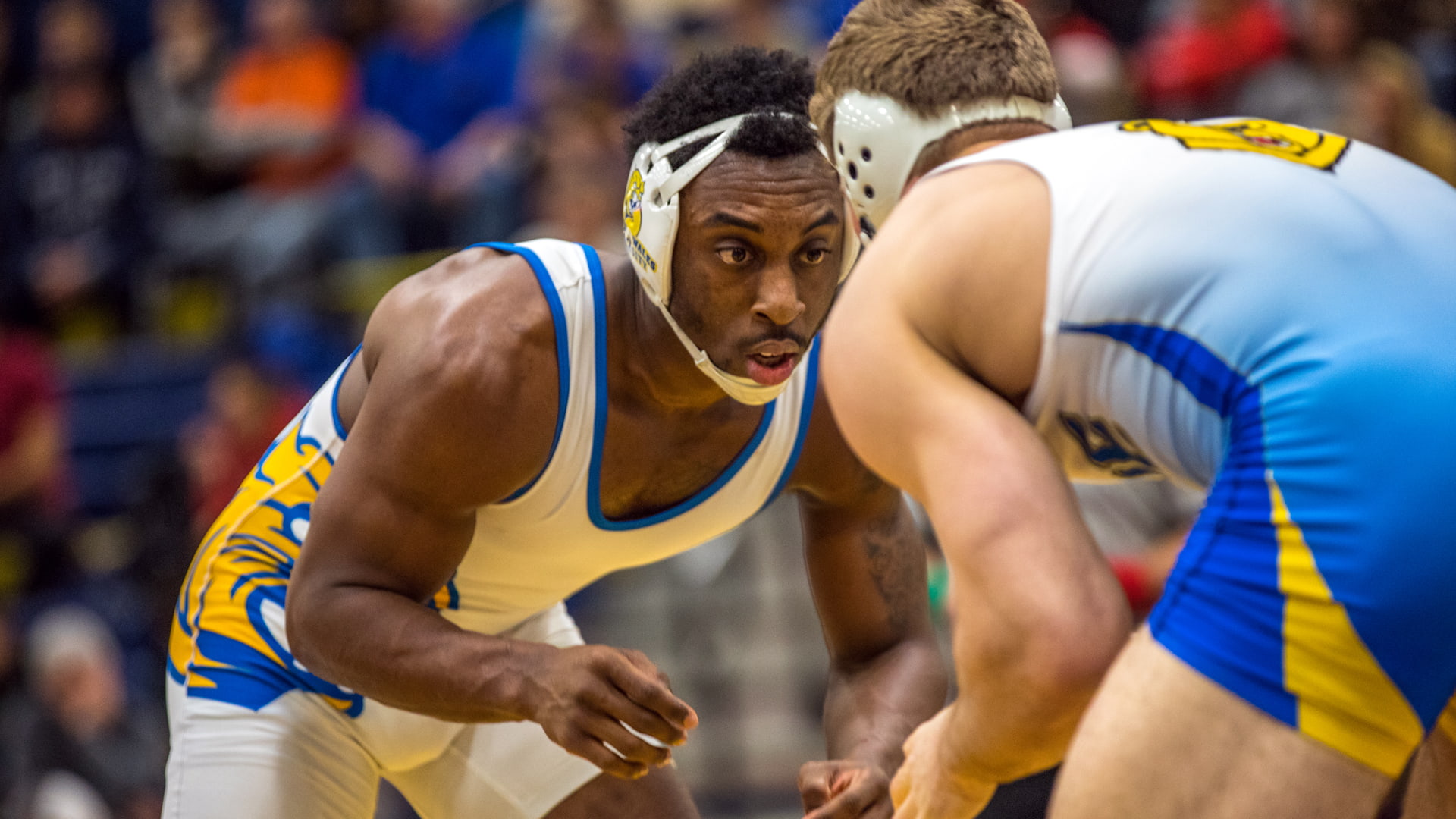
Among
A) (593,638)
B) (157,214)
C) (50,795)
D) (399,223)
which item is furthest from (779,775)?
(157,214)

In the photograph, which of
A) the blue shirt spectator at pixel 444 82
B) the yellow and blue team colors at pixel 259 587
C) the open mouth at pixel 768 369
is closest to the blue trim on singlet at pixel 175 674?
the yellow and blue team colors at pixel 259 587

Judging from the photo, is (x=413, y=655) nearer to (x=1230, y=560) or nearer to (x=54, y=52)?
(x=1230, y=560)

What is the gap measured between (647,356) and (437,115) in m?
5.94

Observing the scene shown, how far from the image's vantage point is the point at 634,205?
309 centimetres

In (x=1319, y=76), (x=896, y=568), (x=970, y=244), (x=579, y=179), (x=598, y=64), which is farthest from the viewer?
(x=598, y=64)

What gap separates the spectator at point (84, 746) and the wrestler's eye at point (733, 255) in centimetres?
507

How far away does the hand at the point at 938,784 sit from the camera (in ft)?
7.08

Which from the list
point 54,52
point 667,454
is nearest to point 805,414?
point 667,454

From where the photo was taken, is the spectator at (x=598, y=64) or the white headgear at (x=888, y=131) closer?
the white headgear at (x=888, y=131)

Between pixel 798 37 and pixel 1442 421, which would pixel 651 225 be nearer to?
pixel 1442 421

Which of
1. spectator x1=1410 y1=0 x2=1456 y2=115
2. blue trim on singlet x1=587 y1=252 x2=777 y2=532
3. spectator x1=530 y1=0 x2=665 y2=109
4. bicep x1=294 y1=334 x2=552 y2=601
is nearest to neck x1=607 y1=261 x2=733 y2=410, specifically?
blue trim on singlet x1=587 y1=252 x2=777 y2=532

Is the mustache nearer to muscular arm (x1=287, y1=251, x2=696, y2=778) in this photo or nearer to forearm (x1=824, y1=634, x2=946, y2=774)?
muscular arm (x1=287, y1=251, x2=696, y2=778)

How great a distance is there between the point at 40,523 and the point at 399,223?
2470 mm

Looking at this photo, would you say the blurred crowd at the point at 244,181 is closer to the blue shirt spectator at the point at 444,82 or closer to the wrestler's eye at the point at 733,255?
the blue shirt spectator at the point at 444,82
